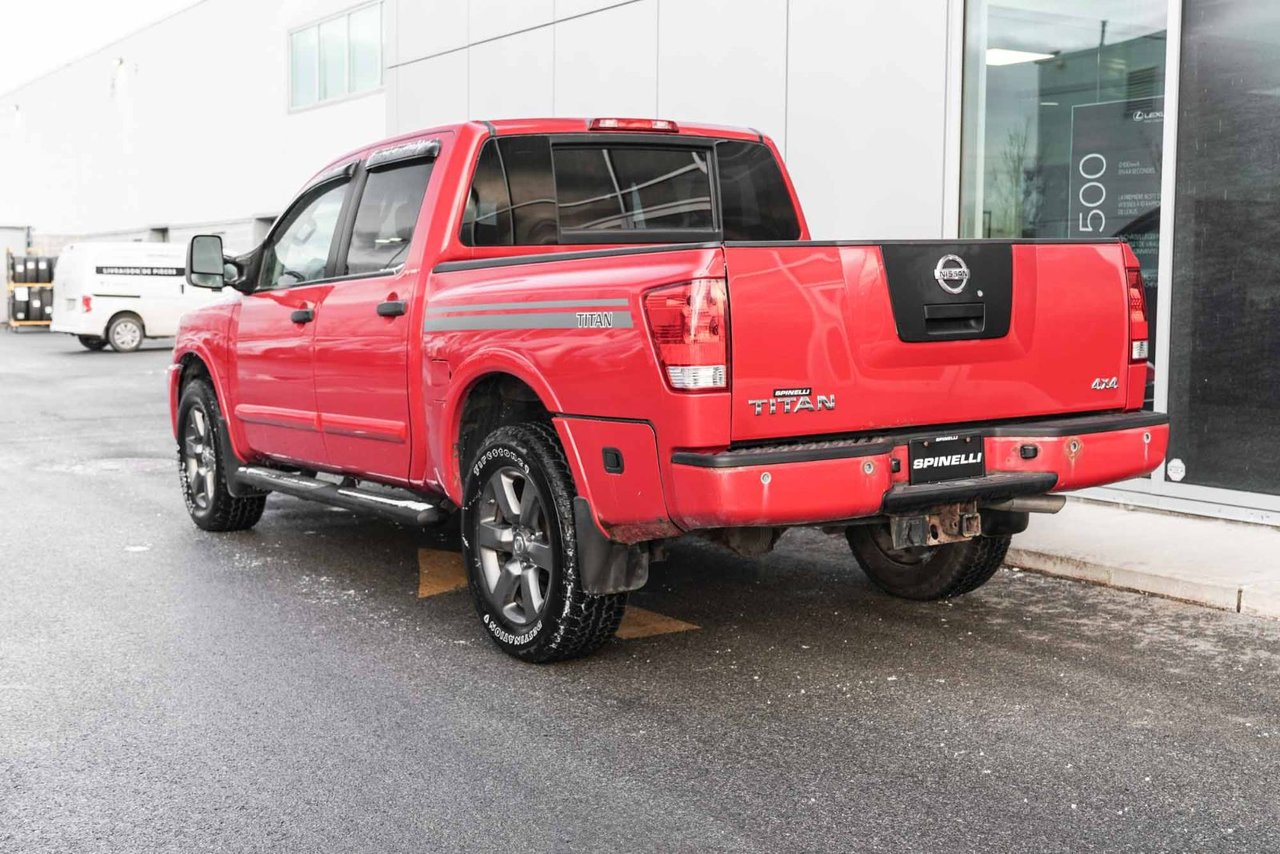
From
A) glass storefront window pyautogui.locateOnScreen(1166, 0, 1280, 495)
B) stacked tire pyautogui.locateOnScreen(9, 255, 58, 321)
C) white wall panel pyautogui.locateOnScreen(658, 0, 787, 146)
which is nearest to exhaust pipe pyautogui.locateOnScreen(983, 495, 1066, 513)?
glass storefront window pyautogui.locateOnScreen(1166, 0, 1280, 495)

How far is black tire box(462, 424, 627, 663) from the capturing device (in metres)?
5.14

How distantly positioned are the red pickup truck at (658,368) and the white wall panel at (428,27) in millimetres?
9574

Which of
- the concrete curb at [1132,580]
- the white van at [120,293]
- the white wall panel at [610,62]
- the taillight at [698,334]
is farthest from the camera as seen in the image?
the white van at [120,293]

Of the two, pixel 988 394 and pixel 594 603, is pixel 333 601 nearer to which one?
pixel 594 603

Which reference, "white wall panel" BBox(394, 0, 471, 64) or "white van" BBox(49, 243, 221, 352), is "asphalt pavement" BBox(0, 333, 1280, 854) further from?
"white van" BBox(49, 243, 221, 352)

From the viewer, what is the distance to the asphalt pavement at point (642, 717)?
3818 millimetres

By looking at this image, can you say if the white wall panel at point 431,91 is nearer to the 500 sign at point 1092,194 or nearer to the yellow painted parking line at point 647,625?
the 500 sign at point 1092,194

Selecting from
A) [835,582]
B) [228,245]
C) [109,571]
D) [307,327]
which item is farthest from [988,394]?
[228,245]

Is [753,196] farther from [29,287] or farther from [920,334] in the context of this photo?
[29,287]

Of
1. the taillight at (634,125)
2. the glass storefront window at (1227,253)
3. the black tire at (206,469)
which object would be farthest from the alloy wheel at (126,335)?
the taillight at (634,125)

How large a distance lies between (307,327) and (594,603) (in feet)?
8.28

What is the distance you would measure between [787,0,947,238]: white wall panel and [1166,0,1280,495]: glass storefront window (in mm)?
1836

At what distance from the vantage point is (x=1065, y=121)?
9.60 meters

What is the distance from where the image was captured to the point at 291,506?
944 centimetres
